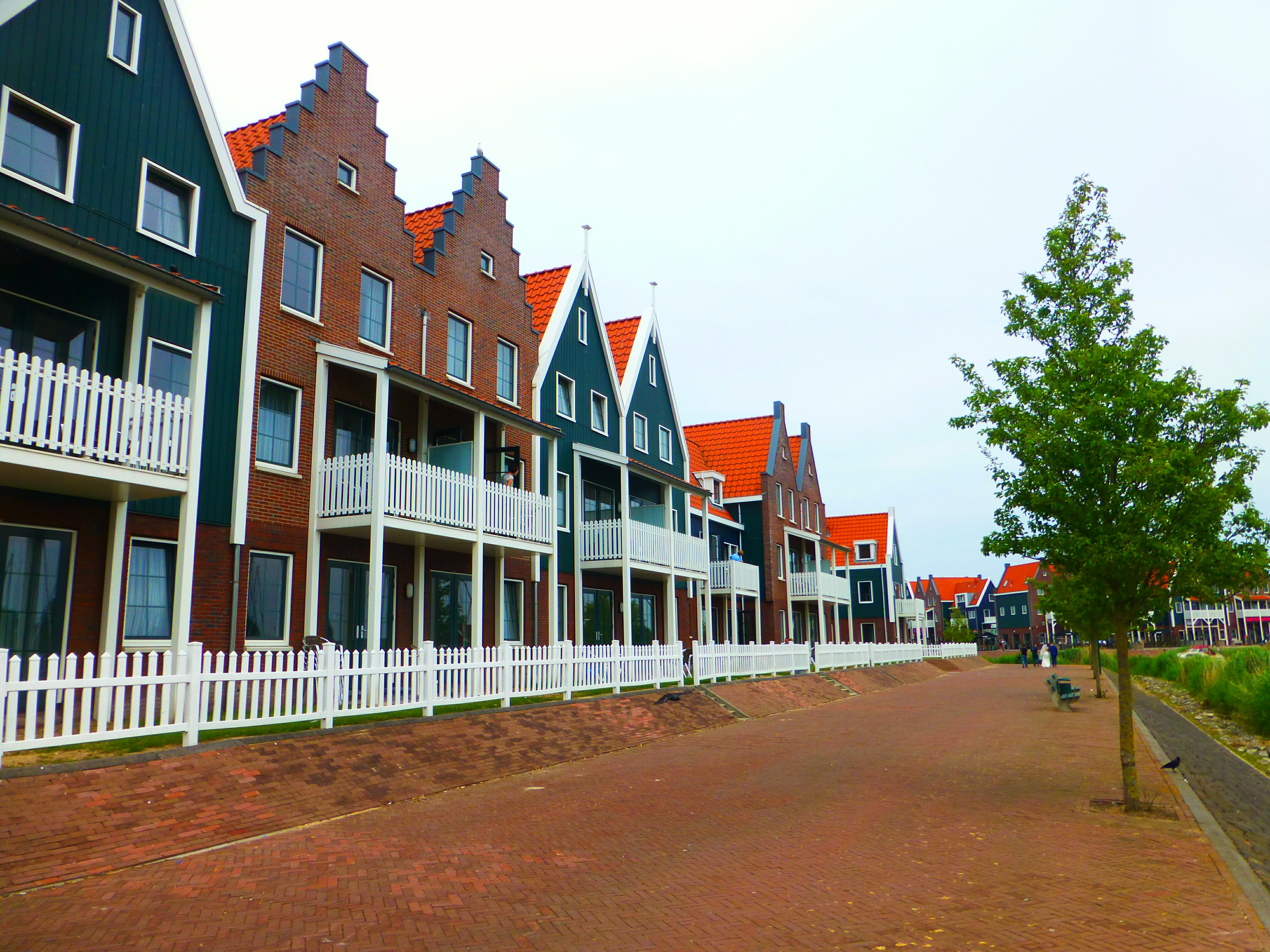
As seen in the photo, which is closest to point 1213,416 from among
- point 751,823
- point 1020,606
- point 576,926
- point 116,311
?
point 751,823

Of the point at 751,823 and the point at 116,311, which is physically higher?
the point at 116,311

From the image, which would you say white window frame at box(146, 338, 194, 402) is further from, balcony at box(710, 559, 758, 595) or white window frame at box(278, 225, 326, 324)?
balcony at box(710, 559, 758, 595)

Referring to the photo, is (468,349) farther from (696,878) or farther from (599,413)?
(696,878)

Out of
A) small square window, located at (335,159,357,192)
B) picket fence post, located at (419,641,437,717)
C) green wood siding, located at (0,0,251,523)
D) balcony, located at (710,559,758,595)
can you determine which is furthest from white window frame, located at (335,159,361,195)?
balcony, located at (710,559,758,595)

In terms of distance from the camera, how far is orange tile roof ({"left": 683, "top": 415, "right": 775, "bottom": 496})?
41.8 meters

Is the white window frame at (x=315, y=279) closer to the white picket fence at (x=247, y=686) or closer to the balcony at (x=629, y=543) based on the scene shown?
the white picket fence at (x=247, y=686)

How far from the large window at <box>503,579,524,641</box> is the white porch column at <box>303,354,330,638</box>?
620cm

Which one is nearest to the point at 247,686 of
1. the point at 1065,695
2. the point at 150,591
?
the point at 150,591

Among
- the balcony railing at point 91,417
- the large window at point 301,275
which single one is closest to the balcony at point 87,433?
the balcony railing at point 91,417

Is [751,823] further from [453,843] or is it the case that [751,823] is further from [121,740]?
[121,740]

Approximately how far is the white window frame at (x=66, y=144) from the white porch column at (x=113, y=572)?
443 centimetres

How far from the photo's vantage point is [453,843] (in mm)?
8617

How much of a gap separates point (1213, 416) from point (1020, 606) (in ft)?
333

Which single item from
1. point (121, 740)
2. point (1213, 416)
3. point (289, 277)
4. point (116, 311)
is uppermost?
point (289, 277)
